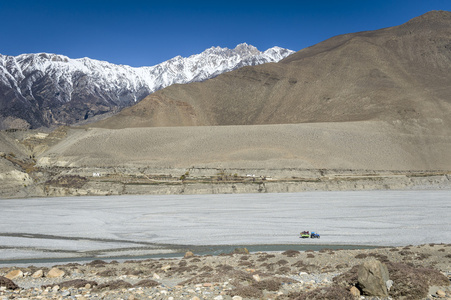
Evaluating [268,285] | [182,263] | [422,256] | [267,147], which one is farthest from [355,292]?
[267,147]

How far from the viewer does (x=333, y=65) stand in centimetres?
15912

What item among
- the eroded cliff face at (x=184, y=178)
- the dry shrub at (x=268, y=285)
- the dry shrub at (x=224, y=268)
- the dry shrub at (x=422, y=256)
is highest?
the eroded cliff face at (x=184, y=178)

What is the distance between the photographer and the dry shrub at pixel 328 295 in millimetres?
10116

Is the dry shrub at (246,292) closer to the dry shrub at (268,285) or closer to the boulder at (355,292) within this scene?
Result: the dry shrub at (268,285)

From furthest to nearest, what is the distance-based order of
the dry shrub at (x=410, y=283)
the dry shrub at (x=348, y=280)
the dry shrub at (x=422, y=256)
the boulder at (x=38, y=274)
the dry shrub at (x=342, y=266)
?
the dry shrub at (x=422, y=256), the dry shrub at (x=342, y=266), the boulder at (x=38, y=274), the dry shrub at (x=348, y=280), the dry shrub at (x=410, y=283)

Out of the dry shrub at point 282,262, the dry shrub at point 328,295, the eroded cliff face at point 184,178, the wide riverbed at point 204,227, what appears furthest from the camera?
the eroded cliff face at point 184,178

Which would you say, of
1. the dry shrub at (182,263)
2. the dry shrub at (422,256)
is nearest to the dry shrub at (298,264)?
the dry shrub at (182,263)

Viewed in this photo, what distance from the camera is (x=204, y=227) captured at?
2953 centimetres

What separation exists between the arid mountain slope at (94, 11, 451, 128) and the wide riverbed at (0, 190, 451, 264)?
9463cm

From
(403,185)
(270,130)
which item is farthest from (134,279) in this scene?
(270,130)

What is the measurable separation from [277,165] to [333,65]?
88.8 m

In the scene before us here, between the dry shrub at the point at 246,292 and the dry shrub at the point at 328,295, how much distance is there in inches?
50.1

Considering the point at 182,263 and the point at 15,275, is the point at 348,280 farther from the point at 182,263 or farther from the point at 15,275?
the point at 15,275

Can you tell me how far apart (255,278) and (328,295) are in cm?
318
